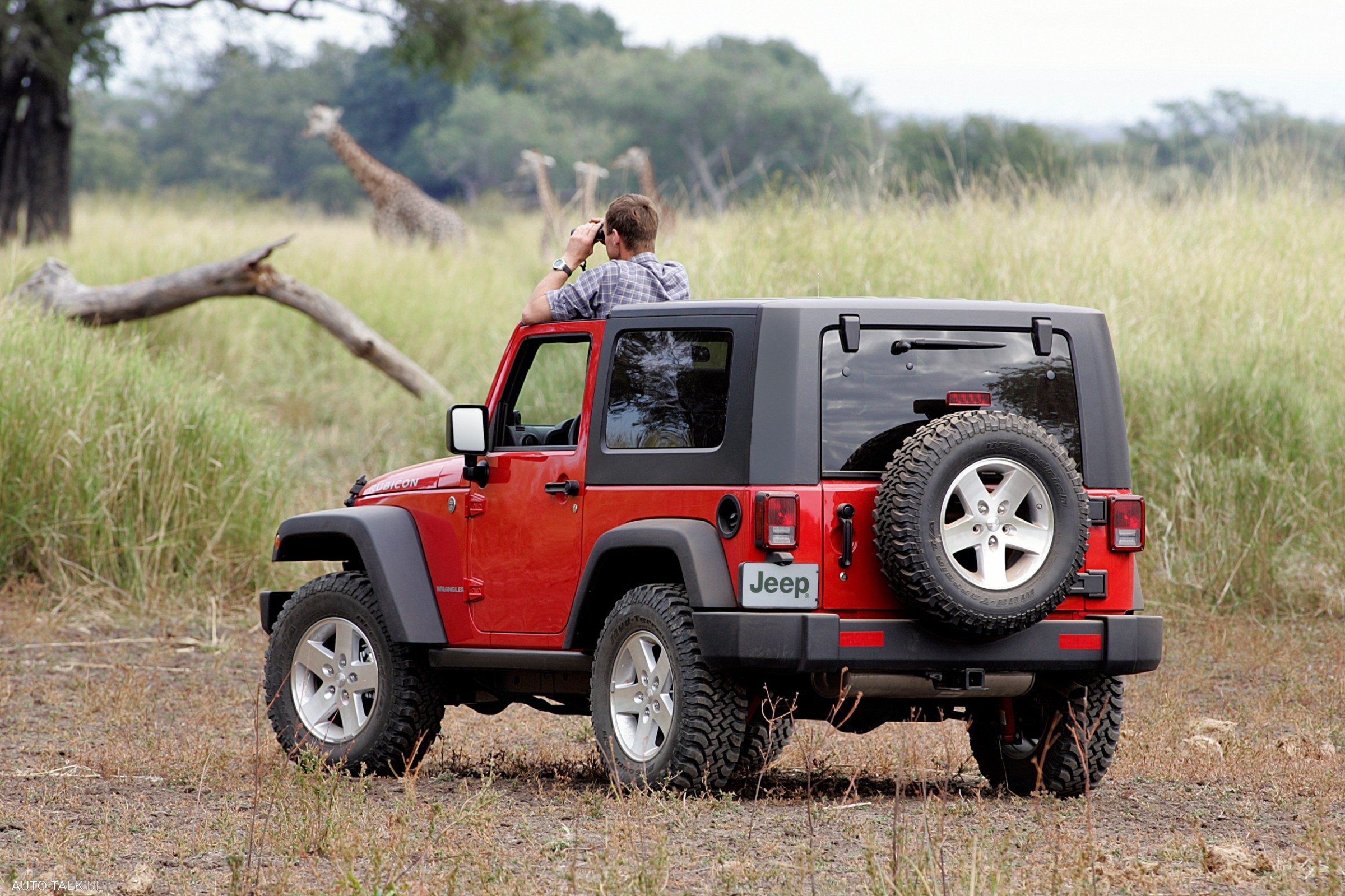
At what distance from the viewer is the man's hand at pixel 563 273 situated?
265 inches

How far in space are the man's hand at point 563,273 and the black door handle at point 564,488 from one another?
2.24ft

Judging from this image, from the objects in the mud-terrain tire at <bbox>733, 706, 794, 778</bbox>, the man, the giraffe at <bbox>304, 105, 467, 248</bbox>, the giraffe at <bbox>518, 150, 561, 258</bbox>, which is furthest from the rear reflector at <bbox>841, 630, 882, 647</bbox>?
the giraffe at <bbox>304, 105, 467, 248</bbox>

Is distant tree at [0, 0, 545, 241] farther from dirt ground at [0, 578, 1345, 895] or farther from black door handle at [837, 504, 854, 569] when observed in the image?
black door handle at [837, 504, 854, 569]

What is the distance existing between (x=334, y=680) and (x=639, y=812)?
2.25 m

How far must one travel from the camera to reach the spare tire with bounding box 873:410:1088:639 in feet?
18.2

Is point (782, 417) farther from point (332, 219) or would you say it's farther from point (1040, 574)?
point (332, 219)

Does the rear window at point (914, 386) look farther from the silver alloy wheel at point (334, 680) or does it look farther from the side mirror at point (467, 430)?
the silver alloy wheel at point (334, 680)

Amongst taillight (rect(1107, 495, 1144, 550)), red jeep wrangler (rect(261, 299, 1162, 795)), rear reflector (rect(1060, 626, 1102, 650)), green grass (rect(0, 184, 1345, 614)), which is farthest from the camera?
green grass (rect(0, 184, 1345, 614))

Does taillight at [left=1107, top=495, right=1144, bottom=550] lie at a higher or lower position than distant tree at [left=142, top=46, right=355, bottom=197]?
lower

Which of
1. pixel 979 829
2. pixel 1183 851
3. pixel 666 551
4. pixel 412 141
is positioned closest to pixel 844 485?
pixel 666 551

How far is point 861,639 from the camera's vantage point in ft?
18.7

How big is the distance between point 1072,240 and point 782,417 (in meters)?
10.4

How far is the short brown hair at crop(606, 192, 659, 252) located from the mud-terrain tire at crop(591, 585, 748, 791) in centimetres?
146

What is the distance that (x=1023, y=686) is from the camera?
6.09 metres
